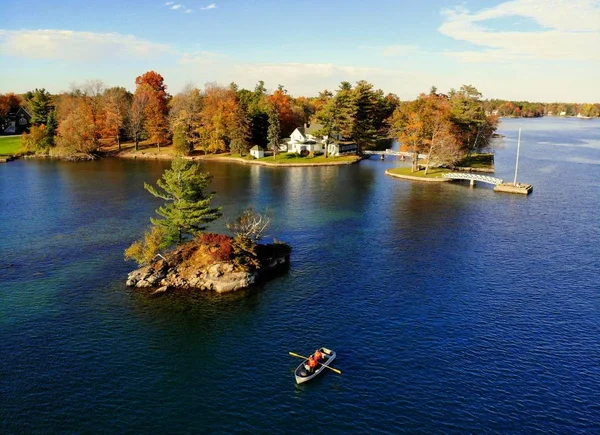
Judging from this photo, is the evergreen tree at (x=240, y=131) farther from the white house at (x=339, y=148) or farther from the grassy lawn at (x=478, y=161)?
the grassy lawn at (x=478, y=161)

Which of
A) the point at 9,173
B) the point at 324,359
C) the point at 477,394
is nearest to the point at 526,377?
the point at 477,394

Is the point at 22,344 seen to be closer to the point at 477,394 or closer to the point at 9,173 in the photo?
the point at 477,394

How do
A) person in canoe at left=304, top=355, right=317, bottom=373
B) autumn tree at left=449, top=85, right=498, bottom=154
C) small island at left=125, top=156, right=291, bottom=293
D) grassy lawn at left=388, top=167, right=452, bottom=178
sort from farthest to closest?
autumn tree at left=449, top=85, right=498, bottom=154 < grassy lawn at left=388, top=167, right=452, bottom=178 < small island at left=125, top=156, right=291, bottom=293 < person in canoe at left=304, top=355, right=317, bottom=373

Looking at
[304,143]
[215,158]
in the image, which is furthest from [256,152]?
[304,143]

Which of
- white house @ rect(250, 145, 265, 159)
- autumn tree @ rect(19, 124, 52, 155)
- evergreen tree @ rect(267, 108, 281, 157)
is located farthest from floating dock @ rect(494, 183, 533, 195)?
autumn tree @ rect(19, 124, 52, 155)

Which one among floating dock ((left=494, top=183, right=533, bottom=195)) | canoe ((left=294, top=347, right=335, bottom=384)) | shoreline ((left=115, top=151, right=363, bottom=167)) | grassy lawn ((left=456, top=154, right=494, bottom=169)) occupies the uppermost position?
grassy lawn ((left=456, top=154, right=494, bottom=169))

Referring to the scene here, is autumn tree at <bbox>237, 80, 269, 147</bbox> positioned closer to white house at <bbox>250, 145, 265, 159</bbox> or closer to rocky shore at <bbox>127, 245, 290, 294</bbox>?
white house at <bbox>250, 145, 265, 159</bbox>
